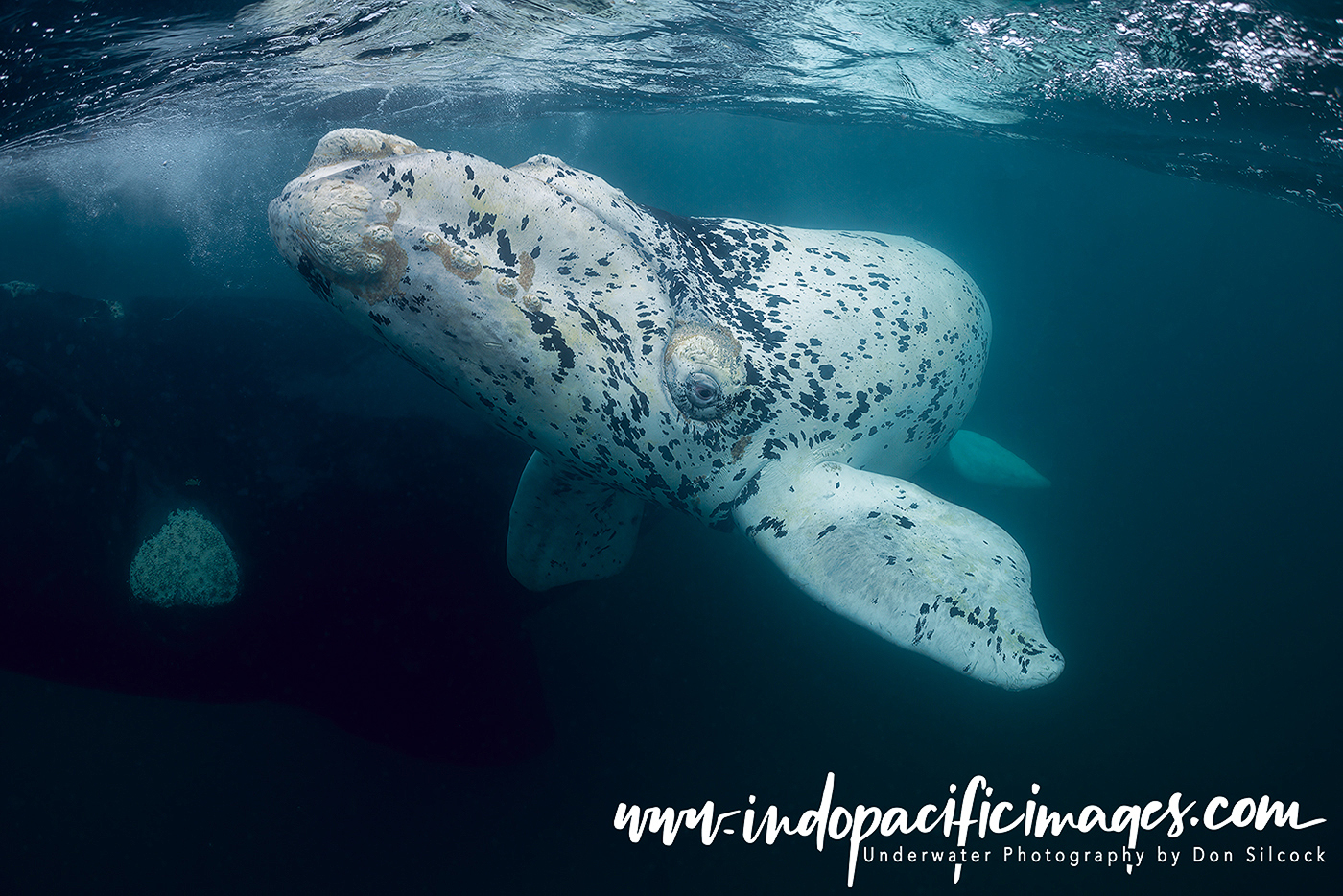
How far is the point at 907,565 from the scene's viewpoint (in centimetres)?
263

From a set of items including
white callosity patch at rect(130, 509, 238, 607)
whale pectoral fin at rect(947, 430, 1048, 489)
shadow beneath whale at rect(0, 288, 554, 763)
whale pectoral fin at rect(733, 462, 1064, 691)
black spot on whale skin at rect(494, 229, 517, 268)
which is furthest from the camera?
whale pectoral fin at rect(947, 430, 1048, 489)

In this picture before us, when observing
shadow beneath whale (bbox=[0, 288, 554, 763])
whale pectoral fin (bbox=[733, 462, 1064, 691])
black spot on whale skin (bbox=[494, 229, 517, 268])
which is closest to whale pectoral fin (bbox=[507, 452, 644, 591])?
shadow beneath whale (bbox=[0, 288, 554, 763])

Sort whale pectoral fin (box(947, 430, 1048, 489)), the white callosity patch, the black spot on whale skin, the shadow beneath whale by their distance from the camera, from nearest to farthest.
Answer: the black spot on whale skin < the shadow beneath whale < the white callosity patch < whale pectoral fin (box(947, 430, 1048, 489))

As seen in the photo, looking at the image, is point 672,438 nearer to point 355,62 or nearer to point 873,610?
point 873,610

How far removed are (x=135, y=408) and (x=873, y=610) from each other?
857 centimetres

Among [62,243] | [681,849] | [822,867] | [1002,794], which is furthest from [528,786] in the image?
[62,243]

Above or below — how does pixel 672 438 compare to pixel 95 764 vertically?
above

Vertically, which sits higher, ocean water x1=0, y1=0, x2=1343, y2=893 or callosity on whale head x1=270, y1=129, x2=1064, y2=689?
callosity on whale head x1=270, y1=129, x2=1064, y2=689

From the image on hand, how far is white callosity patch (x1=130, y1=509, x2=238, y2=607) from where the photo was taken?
19.4 feet

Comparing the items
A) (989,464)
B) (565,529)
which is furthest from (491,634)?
(989,464)

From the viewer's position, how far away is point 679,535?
20.0 feet

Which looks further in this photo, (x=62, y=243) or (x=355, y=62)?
(x=62, y=243)

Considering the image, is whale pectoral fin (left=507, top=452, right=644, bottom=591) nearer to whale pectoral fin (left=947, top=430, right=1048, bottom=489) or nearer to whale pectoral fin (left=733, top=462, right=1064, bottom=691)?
whale pectoral fin (left=733, top=462, right=1064, bottom=691)

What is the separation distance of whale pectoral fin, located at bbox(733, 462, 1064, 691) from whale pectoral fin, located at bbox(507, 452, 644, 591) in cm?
143
